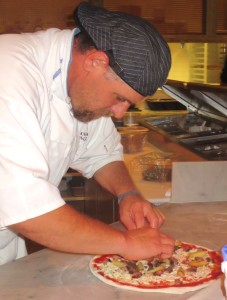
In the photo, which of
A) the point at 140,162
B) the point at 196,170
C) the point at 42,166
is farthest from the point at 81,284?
the point at 140,162

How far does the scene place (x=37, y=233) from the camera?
44.7 inches

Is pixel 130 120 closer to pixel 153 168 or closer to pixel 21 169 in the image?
pixel 153 168

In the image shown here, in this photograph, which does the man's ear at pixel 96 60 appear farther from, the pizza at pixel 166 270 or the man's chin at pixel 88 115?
the pizza at pixel 166 270

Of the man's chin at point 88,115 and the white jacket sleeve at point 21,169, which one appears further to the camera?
the man's chin at point 88,115

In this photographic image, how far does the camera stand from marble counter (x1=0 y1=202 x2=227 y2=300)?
1168 millimetres

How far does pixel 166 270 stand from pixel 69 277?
0.90 ft

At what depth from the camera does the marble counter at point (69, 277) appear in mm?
1168

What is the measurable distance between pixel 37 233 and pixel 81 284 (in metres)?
0.20

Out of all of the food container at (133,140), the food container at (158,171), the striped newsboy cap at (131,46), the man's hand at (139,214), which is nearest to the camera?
the striped newsboy cap at (131,46)

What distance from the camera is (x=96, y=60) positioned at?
1214 mm

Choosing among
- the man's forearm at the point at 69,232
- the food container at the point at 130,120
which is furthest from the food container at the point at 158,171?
Answer: the food container at the point at 130,120

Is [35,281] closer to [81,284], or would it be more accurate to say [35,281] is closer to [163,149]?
[81,284]

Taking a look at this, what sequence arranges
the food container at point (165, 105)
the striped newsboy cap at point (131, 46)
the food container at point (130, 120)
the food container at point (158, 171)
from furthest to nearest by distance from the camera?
the food container at point (165, 105) < the food container at point (130, 120) < the food container at point (158, 171) < the striped newsboy cap at point (131, 46)

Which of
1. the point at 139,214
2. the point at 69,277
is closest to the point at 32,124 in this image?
the point at 69,277
